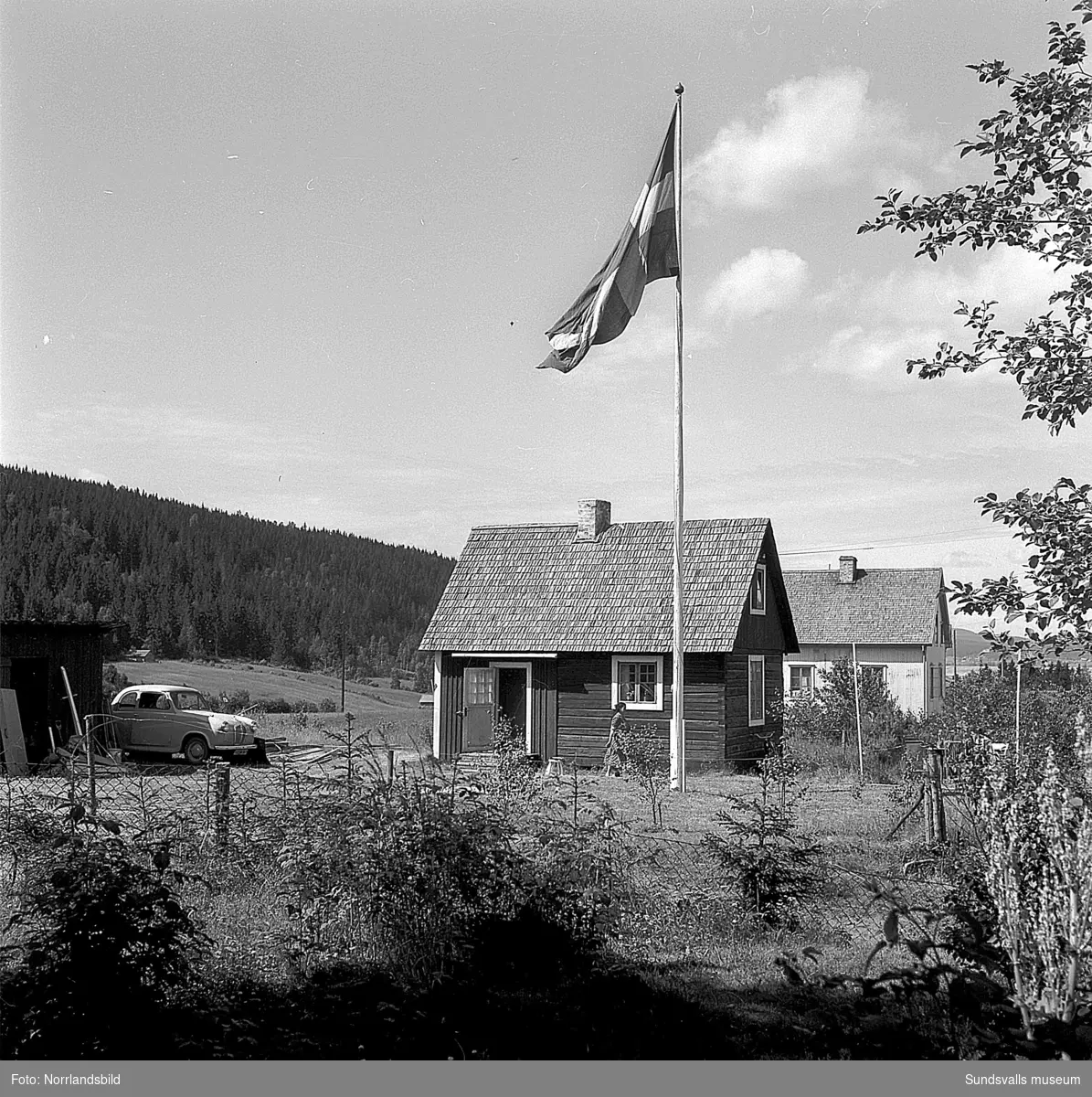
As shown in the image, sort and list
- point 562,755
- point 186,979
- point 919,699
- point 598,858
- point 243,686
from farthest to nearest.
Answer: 1. point 243,686
2. point 919,699
3. point 562,755
4. point 598,858
5. point 186,979

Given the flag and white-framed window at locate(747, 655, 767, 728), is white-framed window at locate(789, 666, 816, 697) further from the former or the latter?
the flag

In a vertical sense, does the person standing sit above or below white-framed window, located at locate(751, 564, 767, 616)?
below

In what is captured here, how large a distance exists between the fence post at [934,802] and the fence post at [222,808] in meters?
5.30

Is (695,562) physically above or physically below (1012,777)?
above

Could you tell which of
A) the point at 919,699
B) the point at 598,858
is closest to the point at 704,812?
the point at 598,858

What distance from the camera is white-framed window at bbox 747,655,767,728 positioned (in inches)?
885

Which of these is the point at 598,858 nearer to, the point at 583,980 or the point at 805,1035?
the point at 583,980

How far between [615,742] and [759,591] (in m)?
4.72

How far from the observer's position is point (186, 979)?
17.0 ft

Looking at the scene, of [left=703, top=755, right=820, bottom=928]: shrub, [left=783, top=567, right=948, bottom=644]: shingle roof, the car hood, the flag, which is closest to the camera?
[left=703, top=755, right=820, bottom=928]: shrub

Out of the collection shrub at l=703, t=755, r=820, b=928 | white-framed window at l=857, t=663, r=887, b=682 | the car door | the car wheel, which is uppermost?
white-framed window at l=857, t=663, r=887, b=682

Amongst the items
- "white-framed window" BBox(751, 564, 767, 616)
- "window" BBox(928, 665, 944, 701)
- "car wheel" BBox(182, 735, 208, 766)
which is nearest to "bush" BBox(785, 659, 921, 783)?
"white-framed window" BBox(751, 564, 767, 616)

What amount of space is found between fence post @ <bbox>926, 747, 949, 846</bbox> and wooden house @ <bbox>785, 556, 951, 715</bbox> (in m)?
24.8

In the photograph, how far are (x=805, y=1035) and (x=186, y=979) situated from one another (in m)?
2.71
